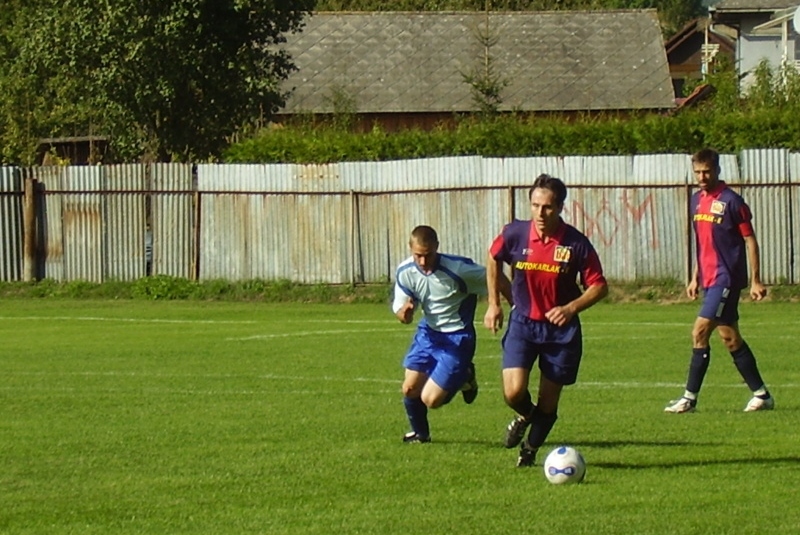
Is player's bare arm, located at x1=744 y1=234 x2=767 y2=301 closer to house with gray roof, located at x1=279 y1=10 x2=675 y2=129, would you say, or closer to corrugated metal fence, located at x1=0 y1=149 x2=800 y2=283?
corrugated metal fence, located at x1=0 y1=149 x2=800 y2=283

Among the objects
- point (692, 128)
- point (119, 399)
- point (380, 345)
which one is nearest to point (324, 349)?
point (380, 345)

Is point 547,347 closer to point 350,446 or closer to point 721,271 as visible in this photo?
point 350,446

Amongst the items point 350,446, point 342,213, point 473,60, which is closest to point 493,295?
point 350,446

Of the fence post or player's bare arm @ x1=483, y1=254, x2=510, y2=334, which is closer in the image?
player's bare arm @ x1=483, y1=254, x2=510, y2=334

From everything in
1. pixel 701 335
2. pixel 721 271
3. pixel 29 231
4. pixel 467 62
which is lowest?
pixel 701 335

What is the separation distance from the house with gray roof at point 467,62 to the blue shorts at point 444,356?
37564 mm

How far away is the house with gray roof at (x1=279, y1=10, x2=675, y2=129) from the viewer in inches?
1956

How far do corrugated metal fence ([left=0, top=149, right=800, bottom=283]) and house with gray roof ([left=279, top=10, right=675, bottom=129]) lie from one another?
1999 centimetres

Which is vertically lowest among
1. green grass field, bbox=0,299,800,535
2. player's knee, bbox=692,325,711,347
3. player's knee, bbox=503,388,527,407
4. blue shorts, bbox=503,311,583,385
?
green grass field, bbox=0,299,800,535

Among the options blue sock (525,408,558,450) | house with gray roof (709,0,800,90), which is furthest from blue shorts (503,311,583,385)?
house with gray roof (709,0,800,90)

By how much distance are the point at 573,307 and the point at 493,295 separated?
0.61 metres

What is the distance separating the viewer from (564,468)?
8688mm

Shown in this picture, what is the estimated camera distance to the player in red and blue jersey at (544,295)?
29.2ft

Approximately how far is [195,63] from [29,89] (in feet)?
29.0
